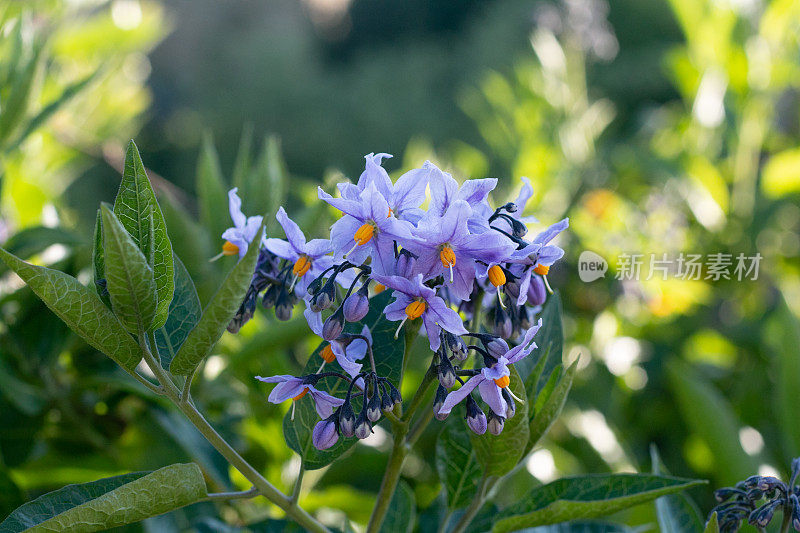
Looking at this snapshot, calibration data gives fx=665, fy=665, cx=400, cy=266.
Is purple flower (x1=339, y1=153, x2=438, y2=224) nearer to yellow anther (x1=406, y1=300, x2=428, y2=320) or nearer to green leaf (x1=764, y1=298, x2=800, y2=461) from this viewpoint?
yellow anther (x1=406, y1=300, x2=428, y2=320)

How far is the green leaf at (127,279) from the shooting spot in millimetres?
509

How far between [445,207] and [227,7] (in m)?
13.4

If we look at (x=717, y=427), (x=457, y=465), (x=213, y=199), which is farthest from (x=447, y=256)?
(x=717, y=427)

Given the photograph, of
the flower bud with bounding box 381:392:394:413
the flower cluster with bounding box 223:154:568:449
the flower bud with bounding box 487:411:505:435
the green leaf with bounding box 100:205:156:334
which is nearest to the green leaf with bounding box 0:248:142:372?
the green leaf with bounding box 100:205:156:334

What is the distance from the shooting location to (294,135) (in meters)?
8.73

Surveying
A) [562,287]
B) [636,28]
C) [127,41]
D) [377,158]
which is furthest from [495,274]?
[636,28]

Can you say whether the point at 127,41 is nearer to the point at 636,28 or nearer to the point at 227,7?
the point at 636,28

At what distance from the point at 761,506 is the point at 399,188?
0.53m

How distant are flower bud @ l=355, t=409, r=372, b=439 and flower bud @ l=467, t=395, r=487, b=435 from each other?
0.09 m

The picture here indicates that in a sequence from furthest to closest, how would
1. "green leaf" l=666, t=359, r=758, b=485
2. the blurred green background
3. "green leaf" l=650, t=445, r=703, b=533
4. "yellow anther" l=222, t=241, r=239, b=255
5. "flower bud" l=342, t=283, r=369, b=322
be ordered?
1. "green leaf" l=666, t=359, r=758, b=485
2. the blurred green background
3. "green leaf" l=650, t=445, r=703, b=533
4. "yellow anther" l=222, t=241, r=239, b=255
5. "flower bud" l=342, t=283, r=369, b=322

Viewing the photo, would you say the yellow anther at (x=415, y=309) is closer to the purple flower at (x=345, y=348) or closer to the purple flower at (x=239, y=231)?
the purple flower at (x=345, y=348)

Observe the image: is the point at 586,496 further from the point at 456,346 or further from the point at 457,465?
the point at 456,346

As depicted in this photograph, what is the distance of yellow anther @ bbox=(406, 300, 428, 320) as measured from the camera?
576mm

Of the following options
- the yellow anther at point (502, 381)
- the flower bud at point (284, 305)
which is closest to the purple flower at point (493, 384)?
the yellow anther at point (502, 381)
